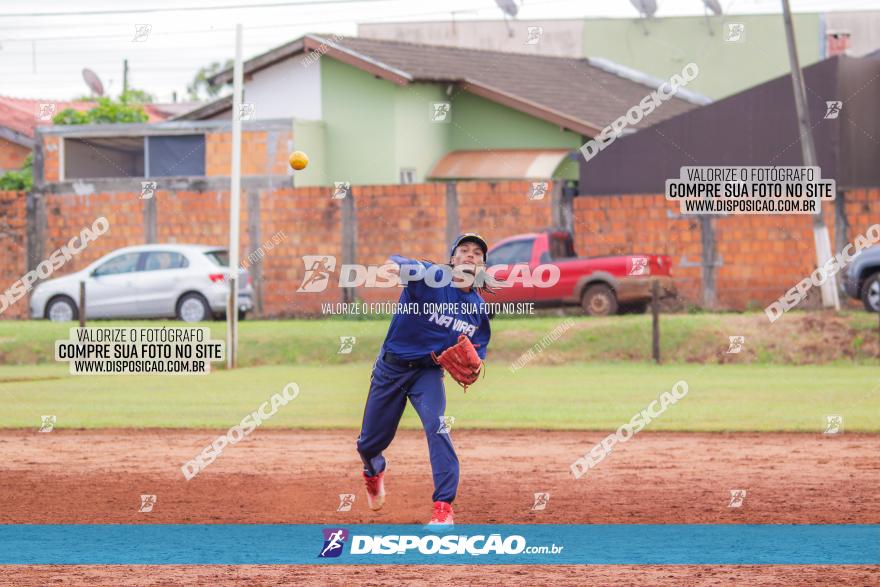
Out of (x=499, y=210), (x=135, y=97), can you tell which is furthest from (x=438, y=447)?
(x=135, y=97)

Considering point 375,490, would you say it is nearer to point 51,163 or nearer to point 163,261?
point 163,261

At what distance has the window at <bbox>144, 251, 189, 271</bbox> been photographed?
2656 cm

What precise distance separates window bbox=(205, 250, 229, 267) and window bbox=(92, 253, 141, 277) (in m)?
1.32

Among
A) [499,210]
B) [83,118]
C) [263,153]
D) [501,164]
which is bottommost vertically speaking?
[499,210]

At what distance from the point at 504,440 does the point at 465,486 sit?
3.30 m

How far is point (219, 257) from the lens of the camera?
27109 millimetres

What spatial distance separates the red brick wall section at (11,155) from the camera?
38.7 metres

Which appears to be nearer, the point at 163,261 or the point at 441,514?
the point at 441,514

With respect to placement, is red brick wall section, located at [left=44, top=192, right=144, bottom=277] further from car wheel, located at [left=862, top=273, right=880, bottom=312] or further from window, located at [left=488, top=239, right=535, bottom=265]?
car wheel, located at [left=862, top=273, right=880, bottom=312]

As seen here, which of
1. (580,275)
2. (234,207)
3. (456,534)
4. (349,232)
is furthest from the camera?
(349,232)

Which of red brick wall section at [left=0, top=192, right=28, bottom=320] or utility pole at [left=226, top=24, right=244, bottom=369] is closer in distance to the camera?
utility pole at [left=226, top=24, right=244, bottom=369]

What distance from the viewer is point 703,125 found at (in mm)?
29016

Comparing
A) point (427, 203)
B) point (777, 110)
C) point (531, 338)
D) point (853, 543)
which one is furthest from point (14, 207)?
point (853, 543)

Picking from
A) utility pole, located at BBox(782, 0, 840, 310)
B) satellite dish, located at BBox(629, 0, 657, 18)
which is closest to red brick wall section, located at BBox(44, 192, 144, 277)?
utility pole, located at BBox(782, 0, 840, 310)
